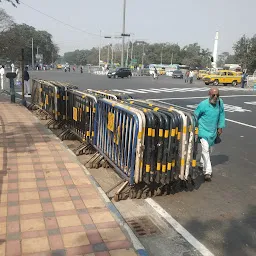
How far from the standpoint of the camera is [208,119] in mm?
5145

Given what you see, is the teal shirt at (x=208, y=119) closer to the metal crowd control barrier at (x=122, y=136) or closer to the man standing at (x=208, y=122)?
the man standing at (x=208, y=122)

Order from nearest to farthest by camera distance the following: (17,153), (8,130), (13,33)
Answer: (17,153), (8,130), (13,33)

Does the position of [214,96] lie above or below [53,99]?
above

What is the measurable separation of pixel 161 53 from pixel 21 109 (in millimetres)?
109198

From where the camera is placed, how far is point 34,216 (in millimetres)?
3723

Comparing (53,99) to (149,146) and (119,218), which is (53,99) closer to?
(149,146)

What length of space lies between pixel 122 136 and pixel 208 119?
5.16 feet

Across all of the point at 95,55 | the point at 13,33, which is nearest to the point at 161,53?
the point at 95,55

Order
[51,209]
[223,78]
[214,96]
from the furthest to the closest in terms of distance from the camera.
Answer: [223,78]
[214,96]
[51,209]

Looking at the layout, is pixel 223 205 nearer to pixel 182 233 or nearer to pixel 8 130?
pixel 182 233

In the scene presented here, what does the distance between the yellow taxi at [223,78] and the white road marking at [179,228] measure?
30.2 metres

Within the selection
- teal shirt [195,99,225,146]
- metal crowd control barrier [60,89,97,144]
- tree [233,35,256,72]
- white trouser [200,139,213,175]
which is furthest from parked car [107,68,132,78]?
white trouser [200,139,213,175]

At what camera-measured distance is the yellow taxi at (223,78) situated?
107 ft

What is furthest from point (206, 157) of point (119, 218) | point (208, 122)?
point (119, 218)
